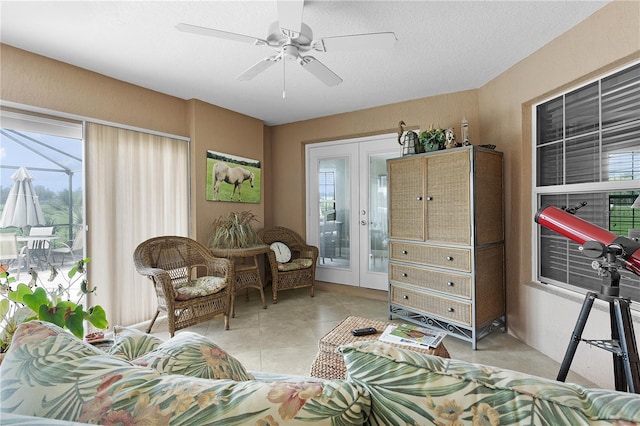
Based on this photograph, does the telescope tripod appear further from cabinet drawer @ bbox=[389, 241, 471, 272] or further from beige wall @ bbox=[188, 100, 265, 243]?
beige wall @ bbox=[188, 100, 265, 243]

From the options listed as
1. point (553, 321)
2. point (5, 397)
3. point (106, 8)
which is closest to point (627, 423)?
point (5, 397)

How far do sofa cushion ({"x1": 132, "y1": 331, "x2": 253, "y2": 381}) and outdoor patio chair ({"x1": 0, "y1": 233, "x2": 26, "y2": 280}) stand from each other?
2534 millimetres

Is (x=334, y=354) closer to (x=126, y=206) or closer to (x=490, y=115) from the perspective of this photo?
(x=126, y=206)

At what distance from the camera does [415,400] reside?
0.54 metres

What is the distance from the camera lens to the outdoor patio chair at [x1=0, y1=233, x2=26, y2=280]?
2359mm

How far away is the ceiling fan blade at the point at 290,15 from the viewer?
150cm

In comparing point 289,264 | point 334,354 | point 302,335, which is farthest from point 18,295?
point 289,264

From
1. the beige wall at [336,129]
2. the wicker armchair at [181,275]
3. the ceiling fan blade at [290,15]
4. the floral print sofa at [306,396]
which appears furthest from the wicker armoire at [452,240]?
the floral print sofa at [306,396]

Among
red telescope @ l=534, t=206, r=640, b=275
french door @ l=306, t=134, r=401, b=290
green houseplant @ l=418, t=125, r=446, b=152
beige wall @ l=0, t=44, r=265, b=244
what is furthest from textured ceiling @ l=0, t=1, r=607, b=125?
red telescope @ l=534, t=206, r=640, b=275

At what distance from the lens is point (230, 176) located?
3.95 metres

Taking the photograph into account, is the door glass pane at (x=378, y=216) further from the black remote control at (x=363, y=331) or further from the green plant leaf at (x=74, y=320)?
the green plant leaf at (x=74, y=320)

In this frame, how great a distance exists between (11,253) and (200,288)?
4.79 ft

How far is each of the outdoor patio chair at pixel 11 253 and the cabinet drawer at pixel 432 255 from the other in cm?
331

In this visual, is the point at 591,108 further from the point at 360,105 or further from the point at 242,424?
the point at 242,424
